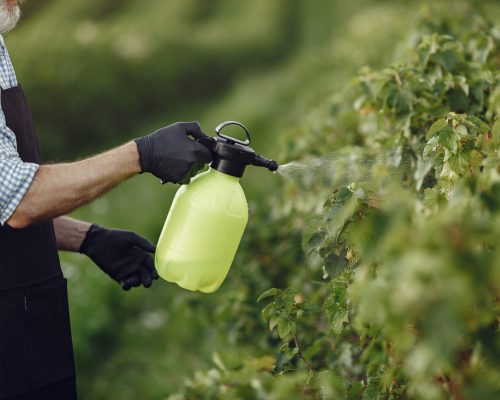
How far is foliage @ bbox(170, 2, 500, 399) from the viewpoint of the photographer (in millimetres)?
1100

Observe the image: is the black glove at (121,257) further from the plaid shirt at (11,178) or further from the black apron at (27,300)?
the plaid shirt at (11,178)

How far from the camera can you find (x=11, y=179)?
199cm

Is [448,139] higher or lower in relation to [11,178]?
higher

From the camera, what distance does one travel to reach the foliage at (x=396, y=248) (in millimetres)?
1100

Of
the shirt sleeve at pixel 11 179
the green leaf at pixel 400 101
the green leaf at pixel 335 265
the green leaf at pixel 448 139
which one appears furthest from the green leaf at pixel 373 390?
the green leaf at pixel 400 101

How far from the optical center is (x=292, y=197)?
3.86 metres

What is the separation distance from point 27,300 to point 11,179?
1.57 ft

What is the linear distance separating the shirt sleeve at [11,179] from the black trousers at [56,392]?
0.62 m

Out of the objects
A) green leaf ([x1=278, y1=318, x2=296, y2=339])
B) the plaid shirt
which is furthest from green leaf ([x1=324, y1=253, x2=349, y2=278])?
the plaid shirt

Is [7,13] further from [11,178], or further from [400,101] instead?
[400,101]

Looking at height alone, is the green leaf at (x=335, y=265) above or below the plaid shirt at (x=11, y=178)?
below

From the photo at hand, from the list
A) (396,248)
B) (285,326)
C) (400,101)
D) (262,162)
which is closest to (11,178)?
(262,162)

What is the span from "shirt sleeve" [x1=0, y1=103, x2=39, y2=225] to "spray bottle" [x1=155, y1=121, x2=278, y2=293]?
0.48m

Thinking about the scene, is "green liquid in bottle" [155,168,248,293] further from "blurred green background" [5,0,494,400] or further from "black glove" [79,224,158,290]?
"blurred green background" [5,0,494,400]
